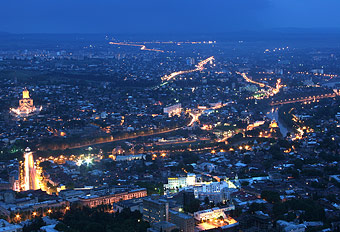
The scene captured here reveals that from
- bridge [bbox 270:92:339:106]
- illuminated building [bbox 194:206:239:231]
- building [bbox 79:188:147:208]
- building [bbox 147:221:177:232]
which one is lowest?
bridge [bbox 270:92:339:106]

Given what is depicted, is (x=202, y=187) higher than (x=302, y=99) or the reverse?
higher

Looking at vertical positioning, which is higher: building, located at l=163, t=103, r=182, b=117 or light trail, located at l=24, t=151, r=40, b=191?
building, located at l=163, t=103, r=182, b=117

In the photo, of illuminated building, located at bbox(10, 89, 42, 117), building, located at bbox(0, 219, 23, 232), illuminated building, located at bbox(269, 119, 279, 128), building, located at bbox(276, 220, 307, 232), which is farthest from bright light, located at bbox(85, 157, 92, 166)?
illuminated building, located at bbox(10, 89, 42, 117)

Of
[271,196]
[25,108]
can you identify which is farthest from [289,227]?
[25,108]

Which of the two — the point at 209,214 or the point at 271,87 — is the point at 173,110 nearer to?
the point at 271,87

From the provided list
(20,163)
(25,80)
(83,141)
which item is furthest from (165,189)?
(25,80)

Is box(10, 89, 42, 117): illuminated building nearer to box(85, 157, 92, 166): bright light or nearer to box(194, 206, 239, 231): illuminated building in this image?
box(85, 157, 92, 166): bright light

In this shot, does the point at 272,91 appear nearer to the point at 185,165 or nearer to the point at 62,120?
the point at 62,120

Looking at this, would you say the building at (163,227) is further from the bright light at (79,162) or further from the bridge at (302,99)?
the bridge at (302,99)
